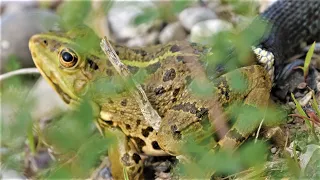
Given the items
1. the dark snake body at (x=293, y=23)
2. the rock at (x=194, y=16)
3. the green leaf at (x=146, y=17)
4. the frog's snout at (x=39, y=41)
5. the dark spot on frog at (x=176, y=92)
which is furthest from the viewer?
the rock at (x=194, y=16)

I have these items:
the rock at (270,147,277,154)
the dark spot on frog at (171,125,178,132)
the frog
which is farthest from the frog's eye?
the rock at (270,147,277,154)

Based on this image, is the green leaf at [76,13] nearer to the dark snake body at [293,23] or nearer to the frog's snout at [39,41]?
the frog's snout at [39,41]

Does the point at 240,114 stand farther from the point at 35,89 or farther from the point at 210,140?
the point at 35,89

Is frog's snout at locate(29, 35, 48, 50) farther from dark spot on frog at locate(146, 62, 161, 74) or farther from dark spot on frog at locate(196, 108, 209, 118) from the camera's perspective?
dark spot on frog at locate(196, 108, 209, 118)

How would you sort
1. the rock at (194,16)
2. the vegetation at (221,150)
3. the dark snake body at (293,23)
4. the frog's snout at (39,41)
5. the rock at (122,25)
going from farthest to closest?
1. the rock at (122,25)
2. the rock at (194,16)
3. the dark snake body at (293,23)
4. the frog's snout at (39,41)
5. the vegetation at (221,150)

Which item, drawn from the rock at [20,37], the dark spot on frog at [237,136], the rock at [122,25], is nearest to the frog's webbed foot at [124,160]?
the dark spot on frog at [237,136]

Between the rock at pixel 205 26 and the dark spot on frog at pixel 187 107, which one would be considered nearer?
the dark spot on frog at pixel 187 107

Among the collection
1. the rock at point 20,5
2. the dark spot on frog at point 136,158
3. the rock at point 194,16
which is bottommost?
the dark spot on frog at point 136,158
